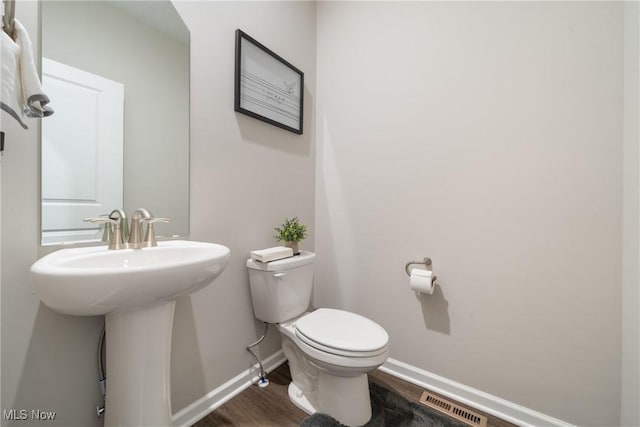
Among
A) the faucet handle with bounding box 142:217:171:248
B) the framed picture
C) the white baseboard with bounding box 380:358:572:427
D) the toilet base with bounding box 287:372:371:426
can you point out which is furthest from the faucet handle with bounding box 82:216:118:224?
the white baseboard with bounding box 380:358:572:427

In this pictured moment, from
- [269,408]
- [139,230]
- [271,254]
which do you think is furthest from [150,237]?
[269,408]

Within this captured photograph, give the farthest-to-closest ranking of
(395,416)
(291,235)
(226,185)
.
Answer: (291,235) < (226,185) < (395,416)

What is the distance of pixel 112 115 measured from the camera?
3.16 ft

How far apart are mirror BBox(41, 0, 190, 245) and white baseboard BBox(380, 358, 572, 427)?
1.40m

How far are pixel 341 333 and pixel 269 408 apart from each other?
0.54m

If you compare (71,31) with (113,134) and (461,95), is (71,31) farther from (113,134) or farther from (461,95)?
(461,95)

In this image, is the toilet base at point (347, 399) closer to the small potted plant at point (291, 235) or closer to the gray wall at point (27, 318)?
the small potted plant at point (291, 235)

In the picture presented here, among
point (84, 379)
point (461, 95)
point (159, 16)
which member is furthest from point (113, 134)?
point (461, 95)

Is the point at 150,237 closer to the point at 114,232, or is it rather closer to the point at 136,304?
the point at 114,232

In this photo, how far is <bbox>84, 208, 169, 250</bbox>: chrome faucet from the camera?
2.97ft

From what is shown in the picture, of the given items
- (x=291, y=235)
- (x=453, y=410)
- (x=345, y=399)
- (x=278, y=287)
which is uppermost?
(x=291, y=235)

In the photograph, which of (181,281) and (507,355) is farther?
(507,355)

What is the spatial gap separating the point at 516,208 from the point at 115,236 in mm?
1643

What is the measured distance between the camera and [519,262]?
1.17 m
